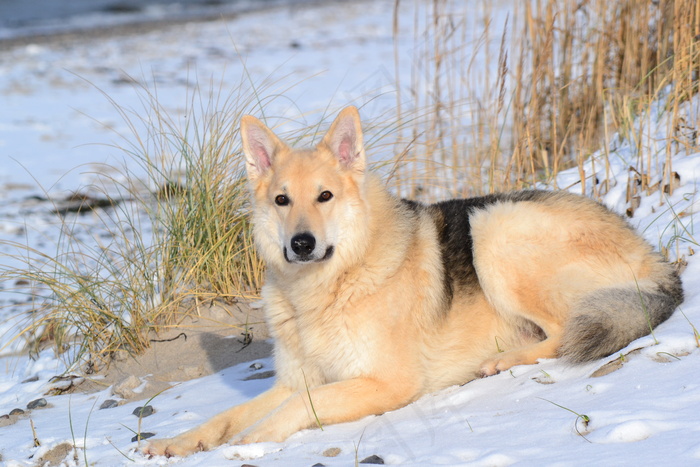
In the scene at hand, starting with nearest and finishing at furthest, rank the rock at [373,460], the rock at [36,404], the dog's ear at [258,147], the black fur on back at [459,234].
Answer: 1. the rock at [373,460]
2. the dog's ear at [258,147]
3. the black fur on back at [459,234]
4. the rock at [36,404]

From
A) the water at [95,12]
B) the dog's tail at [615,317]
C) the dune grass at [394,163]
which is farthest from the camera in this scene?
the water at [95,12]

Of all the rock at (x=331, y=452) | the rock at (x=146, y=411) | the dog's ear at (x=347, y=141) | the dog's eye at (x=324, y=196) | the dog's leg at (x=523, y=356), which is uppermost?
the dog's ear at (x=347, y=141)

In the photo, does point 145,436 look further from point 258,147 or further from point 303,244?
point 258,147

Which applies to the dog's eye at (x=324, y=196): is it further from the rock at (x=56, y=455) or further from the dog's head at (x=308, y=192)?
the rock at (x=56, y=455)

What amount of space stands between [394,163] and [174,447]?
2921 millimetres

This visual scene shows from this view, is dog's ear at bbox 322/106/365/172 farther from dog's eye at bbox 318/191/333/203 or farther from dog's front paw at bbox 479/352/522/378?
dog's front paw at bbox 479/352/522/378

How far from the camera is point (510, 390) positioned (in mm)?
3453

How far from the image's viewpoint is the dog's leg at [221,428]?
3.50 m

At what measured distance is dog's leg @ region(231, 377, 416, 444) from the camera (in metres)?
3.46

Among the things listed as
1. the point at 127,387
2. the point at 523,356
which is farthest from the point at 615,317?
the point at 127,387

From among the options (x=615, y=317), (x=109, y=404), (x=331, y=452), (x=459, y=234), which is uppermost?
(x=459, y=234)

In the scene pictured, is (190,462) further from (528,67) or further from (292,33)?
(292,33)

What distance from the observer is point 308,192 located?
3.73m

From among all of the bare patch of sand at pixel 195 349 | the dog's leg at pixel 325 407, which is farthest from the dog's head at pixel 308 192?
the bare patch of sand at pixel 195 349
